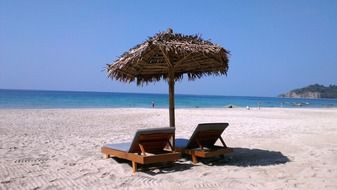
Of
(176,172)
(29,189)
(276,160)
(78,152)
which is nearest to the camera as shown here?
(29,189)

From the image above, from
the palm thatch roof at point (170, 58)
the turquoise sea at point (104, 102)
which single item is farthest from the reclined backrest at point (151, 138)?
the turquoise sea at point (104, 102)

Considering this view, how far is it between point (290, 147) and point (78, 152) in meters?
4.93

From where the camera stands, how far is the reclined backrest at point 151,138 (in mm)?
5863

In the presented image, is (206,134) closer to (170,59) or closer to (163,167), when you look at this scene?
(163,167)

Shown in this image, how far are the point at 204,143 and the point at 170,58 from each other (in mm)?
1794

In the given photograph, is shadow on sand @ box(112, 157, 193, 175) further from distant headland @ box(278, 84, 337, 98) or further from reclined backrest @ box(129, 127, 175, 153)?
distant headland @ box(278, 84, 337, 98)

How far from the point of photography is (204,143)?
7105 millimetres

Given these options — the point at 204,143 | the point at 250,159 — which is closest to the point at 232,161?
the point at 250,159

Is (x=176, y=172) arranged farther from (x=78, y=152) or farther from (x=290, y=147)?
(x=290, y=147)

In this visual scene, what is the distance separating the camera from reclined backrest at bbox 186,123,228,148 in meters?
6.59

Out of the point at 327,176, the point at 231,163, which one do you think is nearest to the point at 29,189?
the point at 231,163

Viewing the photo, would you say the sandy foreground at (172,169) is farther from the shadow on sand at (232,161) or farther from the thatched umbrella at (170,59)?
the thatched umbrella at (170,59)

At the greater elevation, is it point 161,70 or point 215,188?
point 161,70

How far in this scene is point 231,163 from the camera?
6684mm
